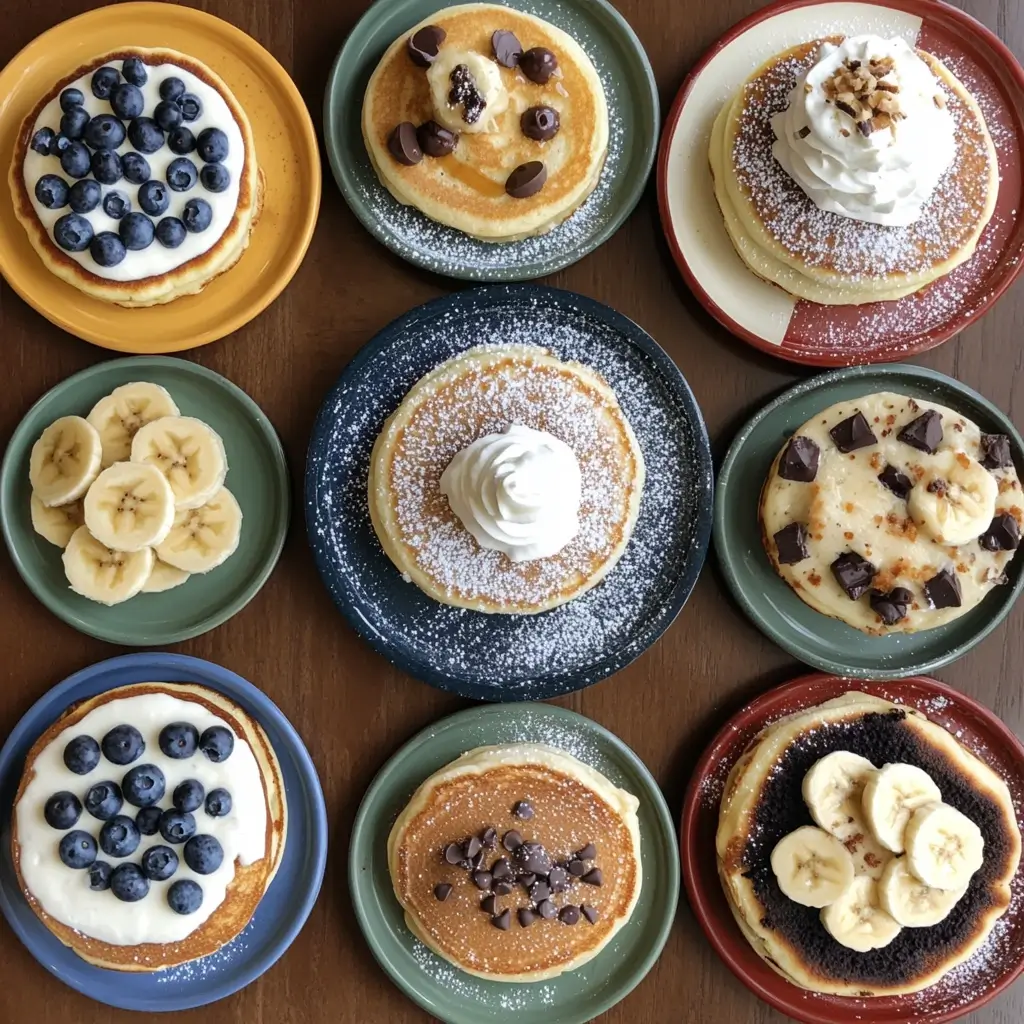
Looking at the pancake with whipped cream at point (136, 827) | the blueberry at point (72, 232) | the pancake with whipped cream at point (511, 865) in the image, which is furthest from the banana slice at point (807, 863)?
the blueberry at point (72, 232)

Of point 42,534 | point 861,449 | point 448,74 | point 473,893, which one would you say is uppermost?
point 448,74

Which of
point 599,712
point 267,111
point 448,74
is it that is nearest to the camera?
point 448,74

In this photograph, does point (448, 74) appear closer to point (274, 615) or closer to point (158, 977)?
point (274, 615)

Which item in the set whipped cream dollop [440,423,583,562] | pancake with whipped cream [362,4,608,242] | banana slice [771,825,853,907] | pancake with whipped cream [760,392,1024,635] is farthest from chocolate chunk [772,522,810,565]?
pancake with whipped cream [362,4,608,242]

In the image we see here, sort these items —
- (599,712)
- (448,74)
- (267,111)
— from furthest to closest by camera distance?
(599,712)
(267,111)
(448,74)

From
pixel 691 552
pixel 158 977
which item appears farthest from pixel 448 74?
pixel 158 977

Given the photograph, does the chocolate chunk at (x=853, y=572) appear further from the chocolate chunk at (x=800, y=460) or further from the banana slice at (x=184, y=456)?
the banana slice at (x=184, y=456)

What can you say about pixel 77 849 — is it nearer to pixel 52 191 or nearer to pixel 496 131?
pixel 52 191

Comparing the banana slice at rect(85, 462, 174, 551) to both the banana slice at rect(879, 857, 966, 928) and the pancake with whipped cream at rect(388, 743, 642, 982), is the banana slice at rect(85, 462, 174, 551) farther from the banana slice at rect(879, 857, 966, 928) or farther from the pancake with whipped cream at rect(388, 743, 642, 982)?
the banana slice at rect(879, 857, 966, 928)
